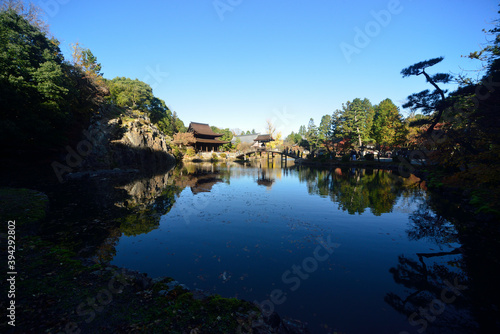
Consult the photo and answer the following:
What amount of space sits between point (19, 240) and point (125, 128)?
91.1ft

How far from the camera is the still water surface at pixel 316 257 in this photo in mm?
4902

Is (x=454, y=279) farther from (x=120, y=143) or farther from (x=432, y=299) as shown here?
(x=120, y=143)

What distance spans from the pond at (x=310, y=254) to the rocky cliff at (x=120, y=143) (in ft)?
49.2

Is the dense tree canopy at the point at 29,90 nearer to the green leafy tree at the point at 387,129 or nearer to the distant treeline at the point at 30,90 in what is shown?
the distant treeline at the point at 30,90

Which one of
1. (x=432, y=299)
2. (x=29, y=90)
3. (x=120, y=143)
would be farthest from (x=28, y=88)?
(x=432, y=299)

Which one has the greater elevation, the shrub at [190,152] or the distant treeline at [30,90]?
the distant treeline at [30,90]

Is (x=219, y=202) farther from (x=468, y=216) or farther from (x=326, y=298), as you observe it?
(x=468, y=216)

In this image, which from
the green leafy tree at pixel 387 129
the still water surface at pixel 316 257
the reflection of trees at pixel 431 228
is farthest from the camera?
the green leafy tree at pixel 387 129

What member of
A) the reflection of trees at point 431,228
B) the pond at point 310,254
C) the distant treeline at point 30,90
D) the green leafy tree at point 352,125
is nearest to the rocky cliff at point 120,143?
the distant treeline at point 30,90

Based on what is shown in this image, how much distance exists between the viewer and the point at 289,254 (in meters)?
7.51

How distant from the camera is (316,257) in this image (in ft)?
24.2

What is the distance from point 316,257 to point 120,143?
103ft

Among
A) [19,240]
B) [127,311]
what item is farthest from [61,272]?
[19,240]

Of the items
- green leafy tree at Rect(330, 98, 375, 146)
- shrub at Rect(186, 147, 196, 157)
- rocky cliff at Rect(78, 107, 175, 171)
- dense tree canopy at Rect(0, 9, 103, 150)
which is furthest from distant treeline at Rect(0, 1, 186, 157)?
green leafy tree at Rect(330, 98, 375, 146)
